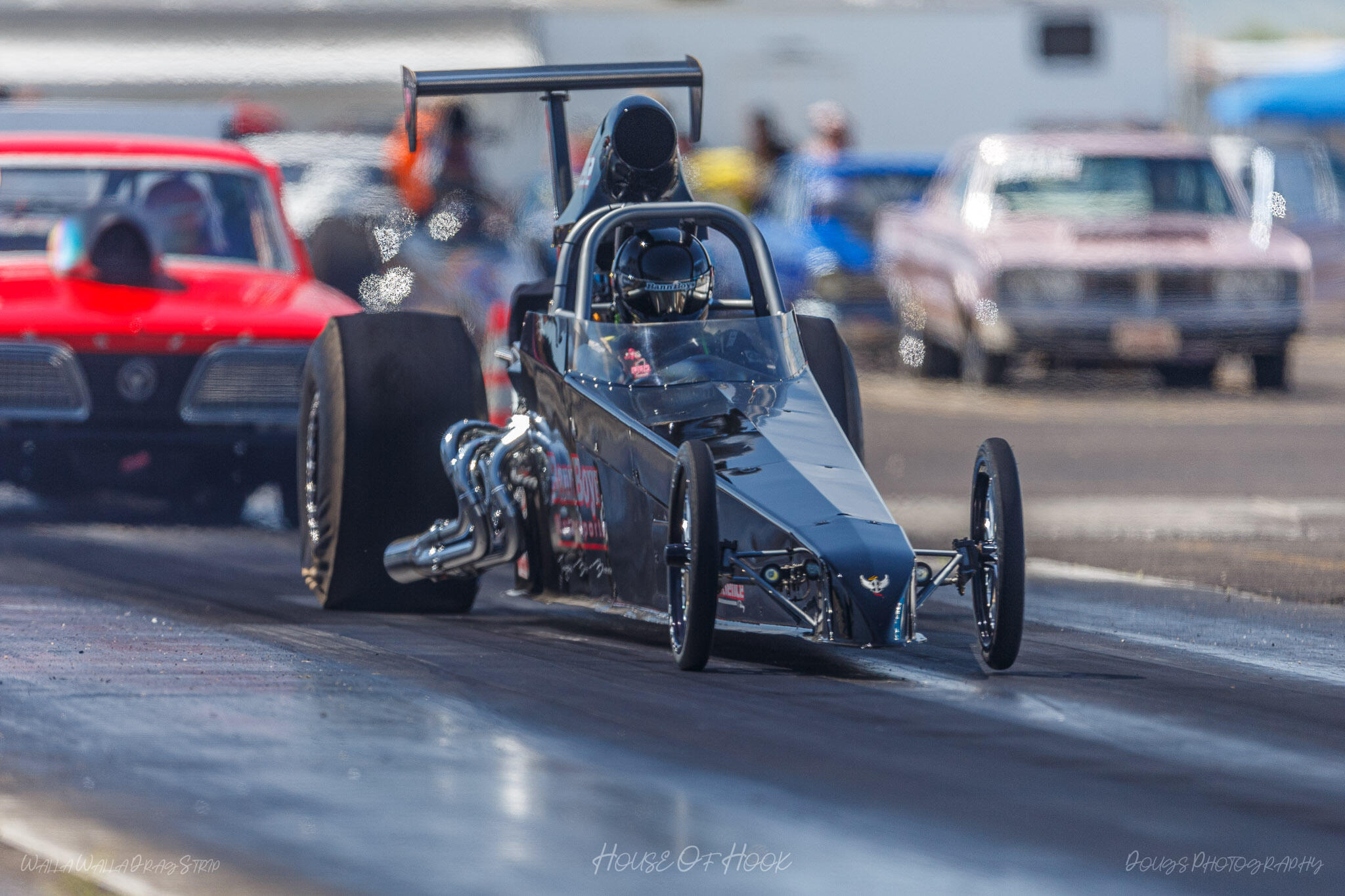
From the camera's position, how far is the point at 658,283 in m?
7.43

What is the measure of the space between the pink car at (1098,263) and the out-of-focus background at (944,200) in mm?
25

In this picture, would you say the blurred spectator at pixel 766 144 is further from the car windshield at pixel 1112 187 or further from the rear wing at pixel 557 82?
the rear wing at pixel 557 82

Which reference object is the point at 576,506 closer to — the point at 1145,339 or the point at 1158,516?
the point at 1158,516

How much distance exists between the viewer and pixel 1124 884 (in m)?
4.36

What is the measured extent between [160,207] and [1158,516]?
4895mm

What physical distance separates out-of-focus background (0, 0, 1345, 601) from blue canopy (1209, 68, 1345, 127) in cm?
5

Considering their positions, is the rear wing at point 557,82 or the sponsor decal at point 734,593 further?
the rear wing at point 557,82

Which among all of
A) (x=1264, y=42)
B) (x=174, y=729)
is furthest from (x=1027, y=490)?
Result: (x=1264, y=42)

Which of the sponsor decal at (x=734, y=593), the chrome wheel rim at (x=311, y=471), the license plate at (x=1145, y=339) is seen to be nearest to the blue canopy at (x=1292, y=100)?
the license plate at (x=1145, y=339)

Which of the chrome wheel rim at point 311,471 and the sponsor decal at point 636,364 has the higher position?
the sponsor decal at point 636,364

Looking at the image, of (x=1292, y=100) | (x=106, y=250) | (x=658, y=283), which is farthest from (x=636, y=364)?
(x=1292, y=100)

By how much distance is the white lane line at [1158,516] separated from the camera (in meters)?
10.6

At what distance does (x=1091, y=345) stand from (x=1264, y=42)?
111 ft

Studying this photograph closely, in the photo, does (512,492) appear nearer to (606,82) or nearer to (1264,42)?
(606,82)
